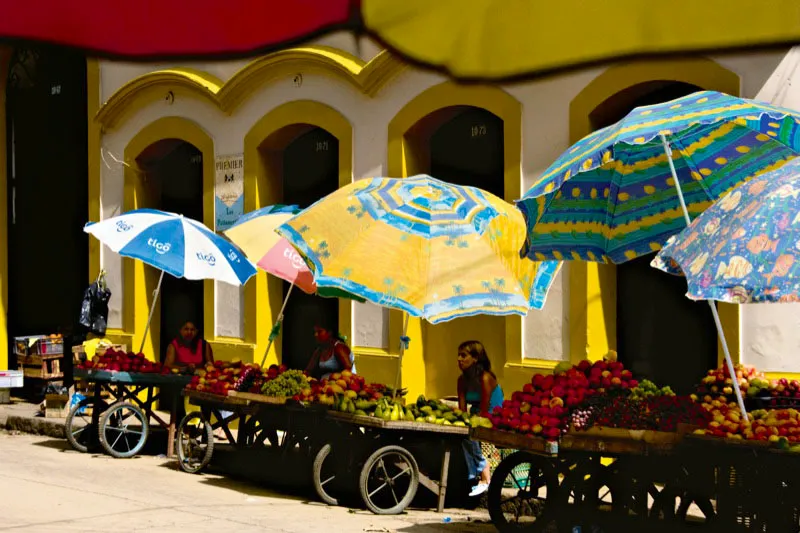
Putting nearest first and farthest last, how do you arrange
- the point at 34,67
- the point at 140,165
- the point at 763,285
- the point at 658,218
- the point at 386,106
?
1. the point at 763,285
2. the point at 658,218
3. the point at 386,106
4. the point at 140,165
5. the point at 34,67

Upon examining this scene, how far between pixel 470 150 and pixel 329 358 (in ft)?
10.1

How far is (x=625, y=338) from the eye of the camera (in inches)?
517

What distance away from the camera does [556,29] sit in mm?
13219

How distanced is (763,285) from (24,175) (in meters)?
15.6

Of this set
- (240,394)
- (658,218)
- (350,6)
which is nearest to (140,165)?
(350,6)

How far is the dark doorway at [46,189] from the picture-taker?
20.1 meters

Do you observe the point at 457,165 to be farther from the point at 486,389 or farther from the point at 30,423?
the point at 30,423

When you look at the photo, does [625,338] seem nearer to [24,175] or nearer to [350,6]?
[350,6]

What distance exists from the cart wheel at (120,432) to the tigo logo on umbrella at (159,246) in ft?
5.83

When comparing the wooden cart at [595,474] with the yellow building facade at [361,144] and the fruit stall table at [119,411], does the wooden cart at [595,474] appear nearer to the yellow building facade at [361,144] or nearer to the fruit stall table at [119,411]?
the yellow building facade at [361,144]

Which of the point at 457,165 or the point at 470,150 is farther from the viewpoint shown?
the point at 457,165

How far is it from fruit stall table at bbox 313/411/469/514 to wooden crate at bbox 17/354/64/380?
28.1ft

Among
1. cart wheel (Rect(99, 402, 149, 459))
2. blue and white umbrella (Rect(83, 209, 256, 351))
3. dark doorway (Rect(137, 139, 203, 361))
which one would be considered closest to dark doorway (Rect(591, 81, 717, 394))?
blue and white umbrella (Rect(83, 209, 256, 351))

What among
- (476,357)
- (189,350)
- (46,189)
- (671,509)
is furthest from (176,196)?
(671,509)
